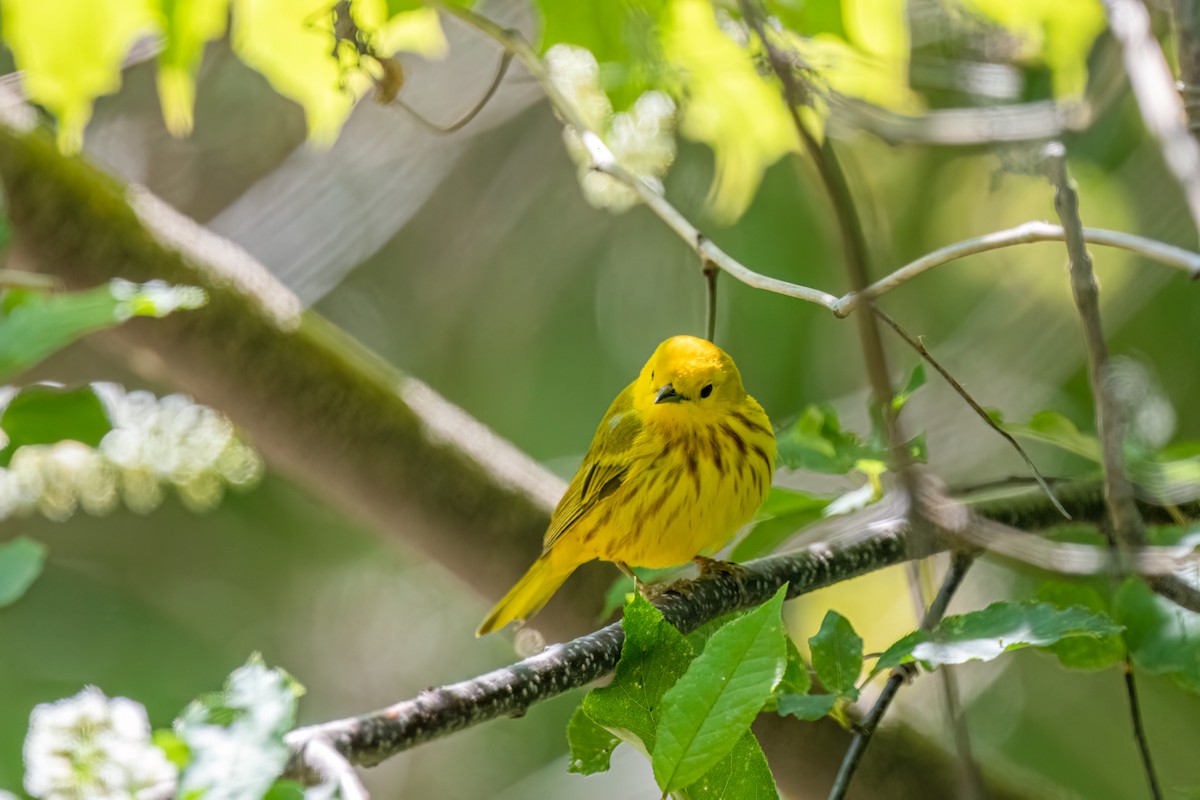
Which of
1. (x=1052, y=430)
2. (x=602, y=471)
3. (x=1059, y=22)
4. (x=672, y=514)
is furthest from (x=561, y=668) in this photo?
(x=1059, y=22)

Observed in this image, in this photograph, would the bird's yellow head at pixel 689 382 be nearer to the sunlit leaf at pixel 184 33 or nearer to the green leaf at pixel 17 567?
the sunlit leaf at pixel 184 33

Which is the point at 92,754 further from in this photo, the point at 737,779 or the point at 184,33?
the point at 184,33

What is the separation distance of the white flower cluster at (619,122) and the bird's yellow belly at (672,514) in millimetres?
611

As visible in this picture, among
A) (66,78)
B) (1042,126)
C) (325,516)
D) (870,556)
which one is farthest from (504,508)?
(325,516)

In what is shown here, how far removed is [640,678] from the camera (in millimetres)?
1105

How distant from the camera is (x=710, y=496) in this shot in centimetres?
231

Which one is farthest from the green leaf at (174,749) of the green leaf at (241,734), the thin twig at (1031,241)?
the thin twig at (1031,241)

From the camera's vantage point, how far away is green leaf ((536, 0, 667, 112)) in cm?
223

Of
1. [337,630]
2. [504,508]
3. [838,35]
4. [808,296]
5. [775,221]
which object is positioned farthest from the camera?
[337,630]

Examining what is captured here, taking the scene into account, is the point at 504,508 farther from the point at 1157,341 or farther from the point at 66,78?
the point at 1157,341

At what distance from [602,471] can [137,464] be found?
3.42 ft

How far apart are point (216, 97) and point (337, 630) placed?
2638mm

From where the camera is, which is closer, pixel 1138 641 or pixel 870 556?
pixel 1138 641

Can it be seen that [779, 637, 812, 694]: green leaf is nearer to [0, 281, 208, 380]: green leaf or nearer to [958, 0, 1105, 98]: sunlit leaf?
[0, 281, 208, 380]: green leaf
